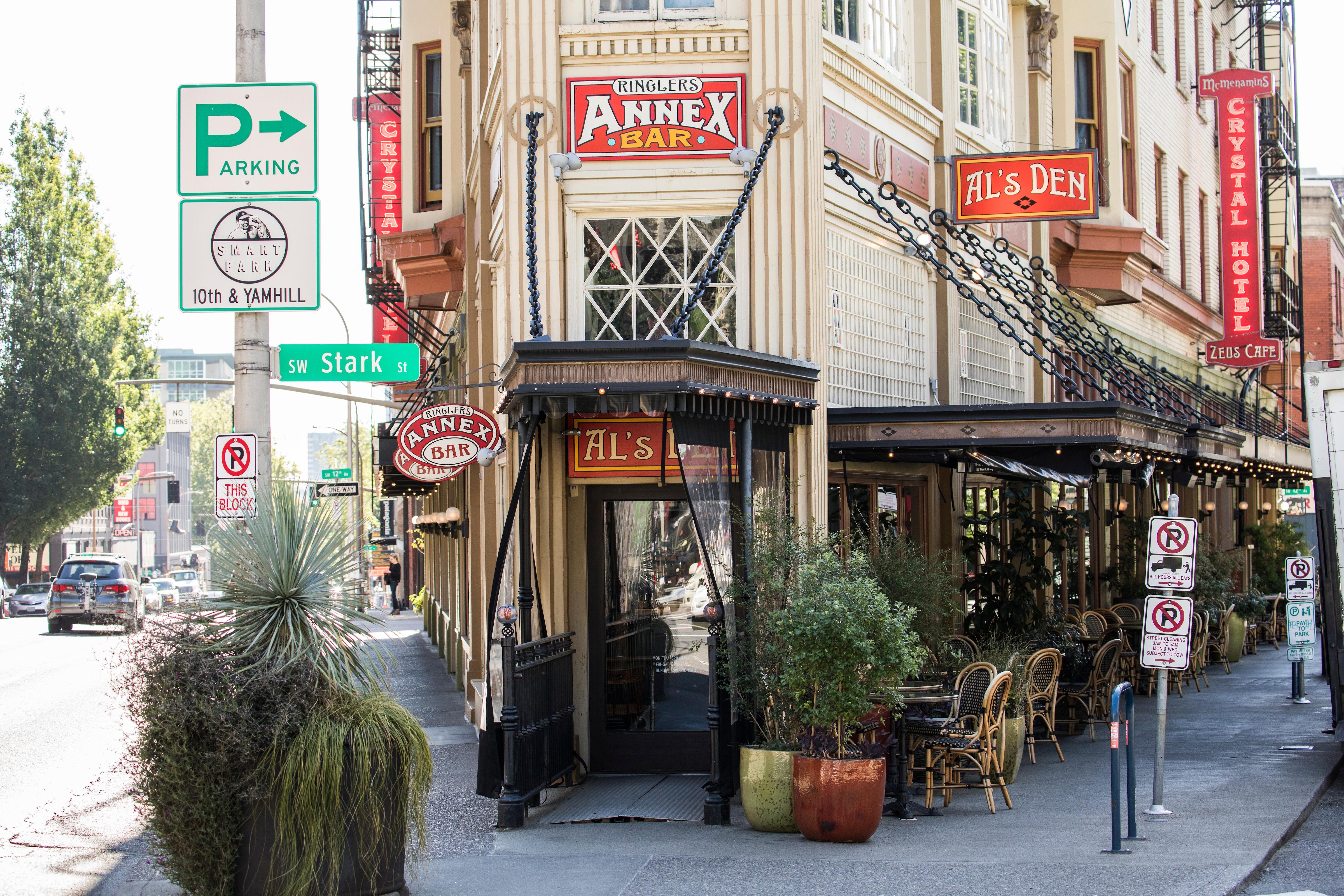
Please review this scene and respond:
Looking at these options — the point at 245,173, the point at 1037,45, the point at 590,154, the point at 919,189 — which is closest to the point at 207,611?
the point at 245,173

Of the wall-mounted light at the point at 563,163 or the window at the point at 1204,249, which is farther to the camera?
the window at the point at 1204,249

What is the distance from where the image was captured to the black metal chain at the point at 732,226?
1102 cm

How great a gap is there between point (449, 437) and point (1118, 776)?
6.83 meters

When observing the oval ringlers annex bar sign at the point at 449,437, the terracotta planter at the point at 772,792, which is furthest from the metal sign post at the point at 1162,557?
the oval ringlers annex bar sign at the point at 449,437

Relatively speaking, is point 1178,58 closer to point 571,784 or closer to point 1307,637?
point 1307,637

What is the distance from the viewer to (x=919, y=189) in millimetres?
14664

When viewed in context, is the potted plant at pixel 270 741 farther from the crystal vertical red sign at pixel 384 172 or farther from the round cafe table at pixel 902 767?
the crystal vertical red sign at pixel 384 172

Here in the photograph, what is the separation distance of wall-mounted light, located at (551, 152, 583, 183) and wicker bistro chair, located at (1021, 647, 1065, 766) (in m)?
5.85

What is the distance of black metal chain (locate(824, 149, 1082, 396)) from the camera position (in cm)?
1241

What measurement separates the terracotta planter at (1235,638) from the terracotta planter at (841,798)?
13.9m

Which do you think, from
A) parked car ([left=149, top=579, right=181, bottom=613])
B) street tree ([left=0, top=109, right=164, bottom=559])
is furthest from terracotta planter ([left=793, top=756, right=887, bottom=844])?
street tree ([left=0, top=109, right=164, bottom=559])

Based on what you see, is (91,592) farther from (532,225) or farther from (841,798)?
(841,798)

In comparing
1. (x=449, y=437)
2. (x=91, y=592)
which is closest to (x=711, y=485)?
(x=449, y=437)

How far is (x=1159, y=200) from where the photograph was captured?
24.4m
